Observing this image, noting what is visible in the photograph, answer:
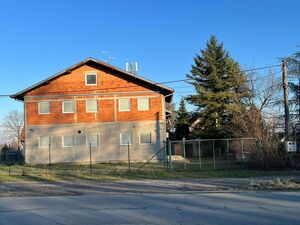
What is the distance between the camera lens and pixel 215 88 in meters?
49.0

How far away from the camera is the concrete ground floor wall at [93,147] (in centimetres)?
3631

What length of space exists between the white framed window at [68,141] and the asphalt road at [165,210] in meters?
23.7

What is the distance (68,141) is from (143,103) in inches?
290

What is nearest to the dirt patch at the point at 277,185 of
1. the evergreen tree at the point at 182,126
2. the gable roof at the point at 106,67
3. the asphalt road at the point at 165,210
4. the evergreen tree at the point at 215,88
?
the asphalt road at the point at 165,210

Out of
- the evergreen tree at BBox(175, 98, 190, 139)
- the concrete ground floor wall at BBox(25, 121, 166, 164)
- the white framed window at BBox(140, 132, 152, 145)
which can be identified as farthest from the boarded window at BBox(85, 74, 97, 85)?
the evergreen tree at BBox(175, 98, 190, 139)

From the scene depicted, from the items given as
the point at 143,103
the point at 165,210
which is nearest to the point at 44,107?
the point at 143,103

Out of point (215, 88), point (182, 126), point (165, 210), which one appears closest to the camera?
point (165, 210)

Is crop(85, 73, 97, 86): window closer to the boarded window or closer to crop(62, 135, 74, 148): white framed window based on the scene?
the boarded window

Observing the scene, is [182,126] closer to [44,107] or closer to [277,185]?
[44,107]

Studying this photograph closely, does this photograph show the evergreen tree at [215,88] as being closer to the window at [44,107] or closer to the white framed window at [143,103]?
the white framed window at [143,103]

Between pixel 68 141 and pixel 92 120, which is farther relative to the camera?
pixel 68 141

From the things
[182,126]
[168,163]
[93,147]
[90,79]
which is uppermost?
[90,79]

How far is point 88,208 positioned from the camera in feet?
36.0

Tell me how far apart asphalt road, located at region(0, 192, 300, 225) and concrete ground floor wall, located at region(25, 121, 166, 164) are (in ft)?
76.2
